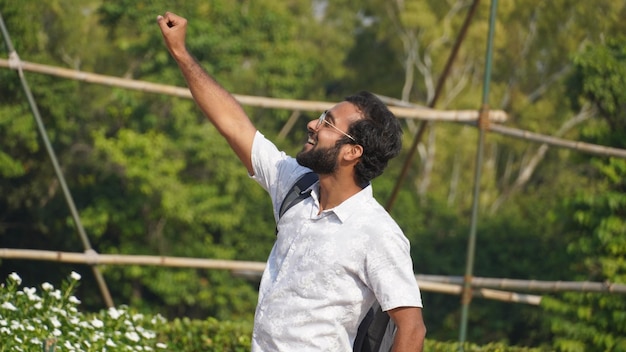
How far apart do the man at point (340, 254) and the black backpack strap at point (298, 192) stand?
21mm

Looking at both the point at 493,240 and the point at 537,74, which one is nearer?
the point at 493,240

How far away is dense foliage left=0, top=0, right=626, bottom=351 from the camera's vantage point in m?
15.7

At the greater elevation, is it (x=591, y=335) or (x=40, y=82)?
(x=40, y=82)

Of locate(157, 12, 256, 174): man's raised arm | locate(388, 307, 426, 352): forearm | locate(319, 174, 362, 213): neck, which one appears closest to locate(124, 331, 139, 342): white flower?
locate(157, 12, 256, 174): man's raised arm

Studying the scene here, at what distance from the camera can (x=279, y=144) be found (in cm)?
2150

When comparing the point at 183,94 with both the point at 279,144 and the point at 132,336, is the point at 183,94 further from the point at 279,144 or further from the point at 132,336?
the point at 279,144

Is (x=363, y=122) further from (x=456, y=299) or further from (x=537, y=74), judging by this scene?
(x=537, y=74)

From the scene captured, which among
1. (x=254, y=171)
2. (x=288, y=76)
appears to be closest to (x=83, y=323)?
(x=254, y=171)

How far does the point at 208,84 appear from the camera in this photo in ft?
8.35

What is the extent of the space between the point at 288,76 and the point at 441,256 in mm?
4607

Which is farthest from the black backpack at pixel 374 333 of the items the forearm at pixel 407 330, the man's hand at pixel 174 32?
the man's hand at pixel 174 32

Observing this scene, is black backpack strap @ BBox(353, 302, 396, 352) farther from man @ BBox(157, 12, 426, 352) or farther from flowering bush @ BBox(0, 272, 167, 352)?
flowering bush @ BBox(0, 272, 167, 352)

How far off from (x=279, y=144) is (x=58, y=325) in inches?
704

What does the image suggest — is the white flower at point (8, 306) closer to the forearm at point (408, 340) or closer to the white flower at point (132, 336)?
the white flower at point (132, 336)
